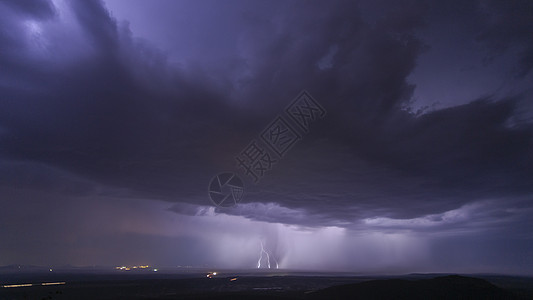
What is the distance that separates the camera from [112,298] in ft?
230

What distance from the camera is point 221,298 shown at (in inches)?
2758

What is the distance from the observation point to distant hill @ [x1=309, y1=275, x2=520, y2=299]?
6875 centimetres

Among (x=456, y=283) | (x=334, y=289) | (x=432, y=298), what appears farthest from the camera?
(x=334, y=289)

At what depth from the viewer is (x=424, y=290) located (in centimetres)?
7262

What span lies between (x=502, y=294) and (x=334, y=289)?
40.3 metres

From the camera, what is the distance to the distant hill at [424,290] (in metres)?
68.8

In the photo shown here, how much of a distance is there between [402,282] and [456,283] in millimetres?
13396

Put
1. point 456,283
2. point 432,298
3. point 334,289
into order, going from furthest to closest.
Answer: point 334,289 < point 456,283 < point 432,298

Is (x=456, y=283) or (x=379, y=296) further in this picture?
(x=456, y=283)

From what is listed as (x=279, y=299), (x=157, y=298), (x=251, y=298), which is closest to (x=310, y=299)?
(x=279, y=299)

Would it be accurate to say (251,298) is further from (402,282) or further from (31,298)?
(31,298)

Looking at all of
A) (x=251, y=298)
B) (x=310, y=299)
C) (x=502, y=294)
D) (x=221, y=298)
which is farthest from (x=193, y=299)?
(x=502, y=294)

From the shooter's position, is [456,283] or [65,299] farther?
[456,283]

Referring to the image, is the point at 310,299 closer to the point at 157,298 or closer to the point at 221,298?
the point at 221,298
